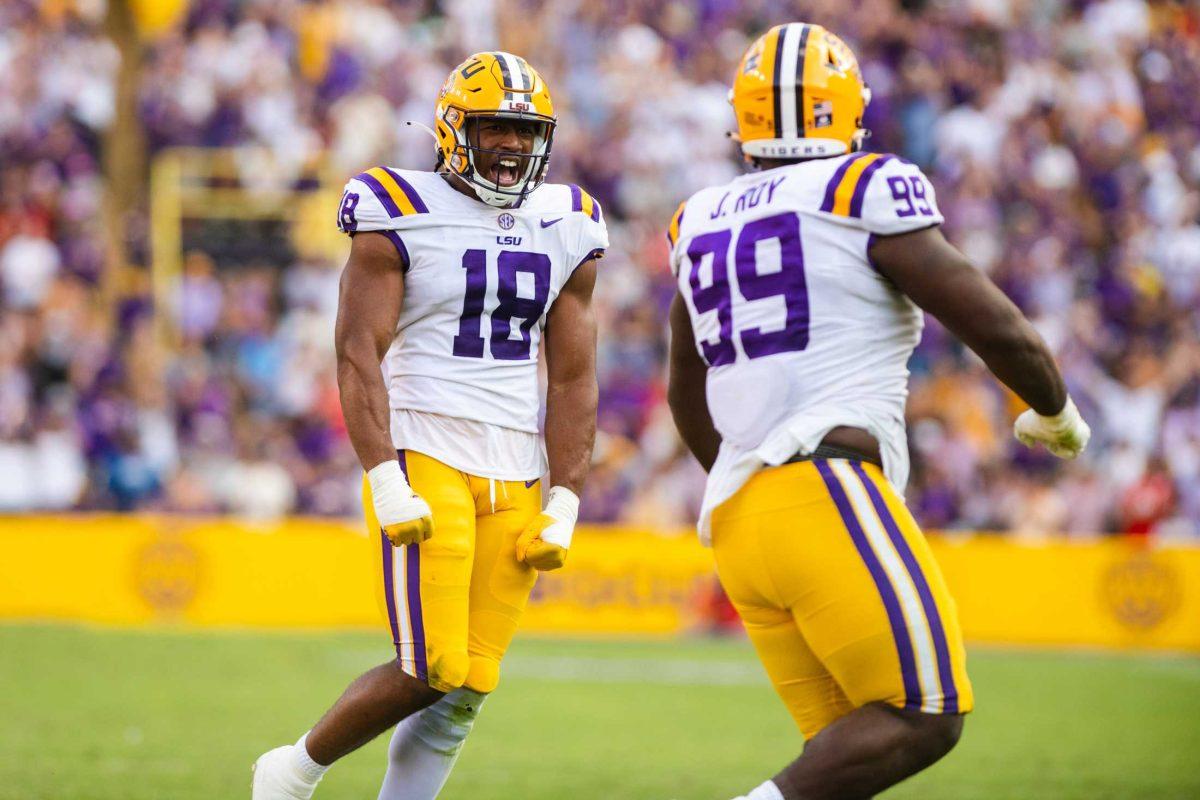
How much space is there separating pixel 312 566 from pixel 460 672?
8.19 meters

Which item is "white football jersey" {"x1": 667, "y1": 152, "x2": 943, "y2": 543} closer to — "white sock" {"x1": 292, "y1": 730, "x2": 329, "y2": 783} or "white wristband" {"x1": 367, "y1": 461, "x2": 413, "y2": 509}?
"white wristband" {"x1": 367, "y1": 461, "x2": 413, "y2": 509}

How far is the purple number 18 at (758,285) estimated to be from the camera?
3.78 metres

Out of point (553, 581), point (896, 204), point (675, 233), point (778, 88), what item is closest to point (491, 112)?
point (675, 233)

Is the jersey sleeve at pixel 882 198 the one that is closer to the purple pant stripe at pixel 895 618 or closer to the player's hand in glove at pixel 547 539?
the purple pant stripe at pixel 895 618

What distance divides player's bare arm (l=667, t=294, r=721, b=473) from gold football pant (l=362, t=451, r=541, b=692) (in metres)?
0.55

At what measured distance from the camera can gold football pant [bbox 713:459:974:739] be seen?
3.60 meters

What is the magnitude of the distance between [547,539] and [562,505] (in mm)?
166

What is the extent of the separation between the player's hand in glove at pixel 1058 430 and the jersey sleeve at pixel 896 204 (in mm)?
564

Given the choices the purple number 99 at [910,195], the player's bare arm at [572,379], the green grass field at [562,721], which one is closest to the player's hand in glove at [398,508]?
the player's bare arm at [572,379]

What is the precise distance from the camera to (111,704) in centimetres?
822

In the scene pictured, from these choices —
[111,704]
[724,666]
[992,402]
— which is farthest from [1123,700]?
[111,704]

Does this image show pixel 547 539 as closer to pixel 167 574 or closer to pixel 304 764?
pixel 304 764

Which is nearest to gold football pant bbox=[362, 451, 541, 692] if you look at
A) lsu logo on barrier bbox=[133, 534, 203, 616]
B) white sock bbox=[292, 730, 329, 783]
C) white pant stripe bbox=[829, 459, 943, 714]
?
white sock bbox=[292, 730, 329, 783]

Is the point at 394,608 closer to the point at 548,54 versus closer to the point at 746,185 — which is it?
the point at 746,185
